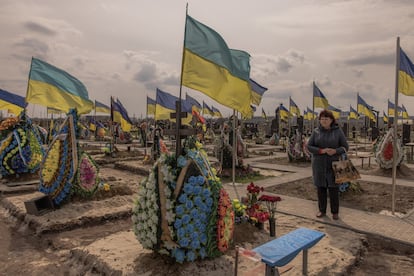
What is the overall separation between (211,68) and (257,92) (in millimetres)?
8362

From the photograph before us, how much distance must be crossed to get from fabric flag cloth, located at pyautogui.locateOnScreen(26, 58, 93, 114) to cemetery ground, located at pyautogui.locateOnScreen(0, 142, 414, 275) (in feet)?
8.10

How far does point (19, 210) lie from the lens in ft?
22.7

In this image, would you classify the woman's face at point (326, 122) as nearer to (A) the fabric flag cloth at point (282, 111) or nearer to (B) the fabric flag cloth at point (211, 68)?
(B) the fabric flag cloth at point (211, 68)

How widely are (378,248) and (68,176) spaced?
6.17 m

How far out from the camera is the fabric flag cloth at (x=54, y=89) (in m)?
7.92

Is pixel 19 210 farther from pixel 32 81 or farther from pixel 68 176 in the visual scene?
pixel 32 81

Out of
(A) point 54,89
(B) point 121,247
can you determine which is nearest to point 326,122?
(B) point 121,247

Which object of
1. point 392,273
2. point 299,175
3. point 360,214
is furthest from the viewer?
point 299,175

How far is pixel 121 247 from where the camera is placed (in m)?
4.62

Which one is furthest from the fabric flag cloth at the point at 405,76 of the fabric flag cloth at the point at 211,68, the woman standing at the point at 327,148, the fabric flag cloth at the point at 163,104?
the fabric flag cloth at the point at 163,104

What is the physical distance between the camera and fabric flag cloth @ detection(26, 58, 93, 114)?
7918 mm

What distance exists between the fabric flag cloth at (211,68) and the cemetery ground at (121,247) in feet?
7.33

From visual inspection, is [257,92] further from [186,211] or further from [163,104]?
[186,211]

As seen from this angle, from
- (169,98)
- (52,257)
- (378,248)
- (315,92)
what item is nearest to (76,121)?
(52,257)
